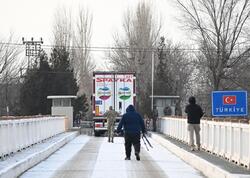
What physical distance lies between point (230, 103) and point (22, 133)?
298 inches

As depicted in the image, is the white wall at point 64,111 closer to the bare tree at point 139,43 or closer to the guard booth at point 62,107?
the guard booth at point 62,107

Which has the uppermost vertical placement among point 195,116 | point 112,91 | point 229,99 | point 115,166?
point 112,91

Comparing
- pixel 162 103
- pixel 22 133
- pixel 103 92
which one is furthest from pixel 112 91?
pixel 22 133

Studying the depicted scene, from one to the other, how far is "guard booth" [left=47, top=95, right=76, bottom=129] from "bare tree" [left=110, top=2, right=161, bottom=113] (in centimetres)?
2481

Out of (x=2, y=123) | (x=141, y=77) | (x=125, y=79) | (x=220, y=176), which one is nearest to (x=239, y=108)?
(x=220, y=176)

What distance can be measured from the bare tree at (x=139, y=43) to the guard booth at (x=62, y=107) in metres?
24.8

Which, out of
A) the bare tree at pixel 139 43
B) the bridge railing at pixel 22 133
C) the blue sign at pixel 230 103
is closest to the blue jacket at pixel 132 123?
the blue sign at pixel 230 103

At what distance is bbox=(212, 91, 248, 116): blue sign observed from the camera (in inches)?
736

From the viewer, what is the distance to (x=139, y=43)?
7650 cm

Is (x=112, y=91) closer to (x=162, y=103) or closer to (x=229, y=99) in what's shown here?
(x=162, y=103)

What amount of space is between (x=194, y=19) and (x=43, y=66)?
2185 centimetres

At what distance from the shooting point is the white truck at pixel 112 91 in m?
39.2

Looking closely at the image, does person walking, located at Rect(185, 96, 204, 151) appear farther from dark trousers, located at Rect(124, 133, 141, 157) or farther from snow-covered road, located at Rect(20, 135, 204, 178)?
dark trousers, located at Rect(124, 133, 141, 157)

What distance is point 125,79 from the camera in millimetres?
39438
